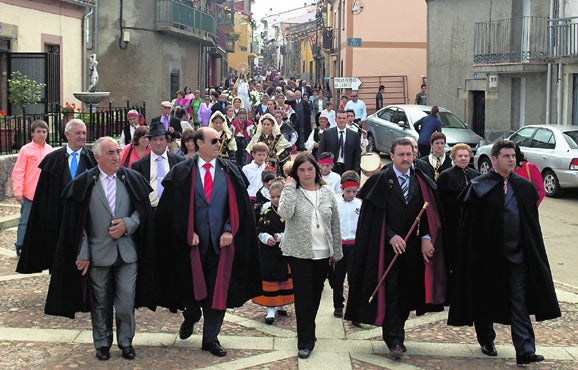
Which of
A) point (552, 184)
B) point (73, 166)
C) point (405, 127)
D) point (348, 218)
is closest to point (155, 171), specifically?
point (73, 166)

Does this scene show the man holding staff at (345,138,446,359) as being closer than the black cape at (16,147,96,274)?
Yes

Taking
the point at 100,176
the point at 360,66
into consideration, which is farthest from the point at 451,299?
the point at 360,66

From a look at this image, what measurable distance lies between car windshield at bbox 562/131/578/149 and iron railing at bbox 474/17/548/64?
6.23 m

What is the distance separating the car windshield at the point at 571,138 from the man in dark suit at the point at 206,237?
458 inches

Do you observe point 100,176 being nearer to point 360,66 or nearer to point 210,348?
point 210,348

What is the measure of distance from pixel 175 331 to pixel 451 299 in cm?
242

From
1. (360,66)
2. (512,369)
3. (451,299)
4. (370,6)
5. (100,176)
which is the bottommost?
(512,369)

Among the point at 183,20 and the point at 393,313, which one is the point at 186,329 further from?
the point at 183,20

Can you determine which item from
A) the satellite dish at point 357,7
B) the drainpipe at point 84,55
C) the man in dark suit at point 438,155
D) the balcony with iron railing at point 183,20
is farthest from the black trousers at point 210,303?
the satellite dish at point 357,7

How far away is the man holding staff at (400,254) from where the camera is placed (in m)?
7.16

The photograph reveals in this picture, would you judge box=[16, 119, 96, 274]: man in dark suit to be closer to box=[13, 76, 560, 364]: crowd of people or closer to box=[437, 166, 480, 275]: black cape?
box=[13, 76, 560, 364]: crowd of people

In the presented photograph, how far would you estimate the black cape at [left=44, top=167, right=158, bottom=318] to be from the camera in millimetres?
6840

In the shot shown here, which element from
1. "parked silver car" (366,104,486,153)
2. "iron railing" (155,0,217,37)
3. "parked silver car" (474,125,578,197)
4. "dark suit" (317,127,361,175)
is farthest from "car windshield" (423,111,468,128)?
"iron railing" (155,0,217,37)

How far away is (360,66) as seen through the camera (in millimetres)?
41250
